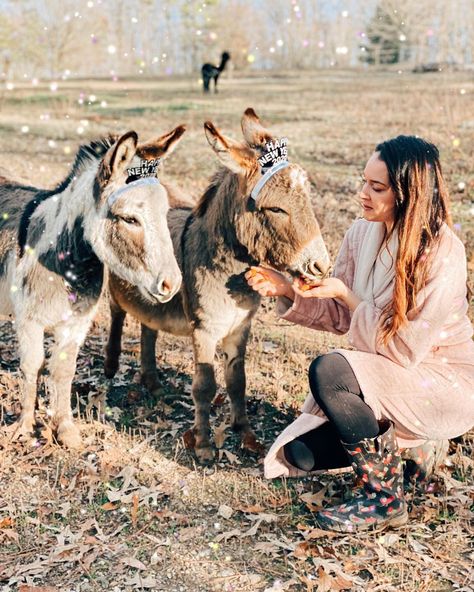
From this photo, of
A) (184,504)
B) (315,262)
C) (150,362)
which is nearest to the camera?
(315,262)

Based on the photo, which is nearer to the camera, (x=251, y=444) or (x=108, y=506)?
(x=108, y=506)

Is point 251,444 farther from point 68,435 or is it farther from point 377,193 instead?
point 377,193

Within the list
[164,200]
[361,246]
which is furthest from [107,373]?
[361,246]

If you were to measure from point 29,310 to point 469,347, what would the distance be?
304cm

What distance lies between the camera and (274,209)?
392 cm

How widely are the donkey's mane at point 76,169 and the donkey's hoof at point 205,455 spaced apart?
6.53 feet

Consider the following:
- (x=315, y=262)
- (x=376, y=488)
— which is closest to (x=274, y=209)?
(x=315, y=262)

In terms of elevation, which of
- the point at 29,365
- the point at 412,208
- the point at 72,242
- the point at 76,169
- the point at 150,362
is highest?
the point at 76,169

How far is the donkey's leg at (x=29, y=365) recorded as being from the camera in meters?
4.58

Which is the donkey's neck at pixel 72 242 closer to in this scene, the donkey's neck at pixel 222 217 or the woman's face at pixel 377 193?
the donkey's neck at pixel 222 217

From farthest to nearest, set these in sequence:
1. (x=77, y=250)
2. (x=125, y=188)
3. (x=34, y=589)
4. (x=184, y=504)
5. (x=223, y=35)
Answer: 1. (x=223, y=35)
2. (x=77, y=250)
3. (x=184, y=504)
4. (x=125, y=188)
5. (x=34, y=589)

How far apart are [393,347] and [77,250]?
2229mm

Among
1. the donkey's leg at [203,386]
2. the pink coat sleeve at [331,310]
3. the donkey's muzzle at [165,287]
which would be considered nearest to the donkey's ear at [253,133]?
the pink coat sleeve at [331,310]

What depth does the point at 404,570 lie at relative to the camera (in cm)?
357
